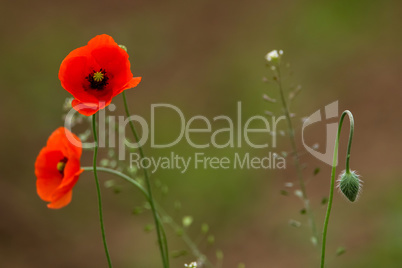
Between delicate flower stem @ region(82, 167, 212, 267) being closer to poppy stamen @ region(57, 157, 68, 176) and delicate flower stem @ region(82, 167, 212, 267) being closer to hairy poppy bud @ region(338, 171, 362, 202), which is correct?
poppy stamen @ region(57, 157, 68, 176)

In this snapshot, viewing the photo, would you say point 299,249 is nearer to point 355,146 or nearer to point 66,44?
point 355,146

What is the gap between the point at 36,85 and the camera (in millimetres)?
4234

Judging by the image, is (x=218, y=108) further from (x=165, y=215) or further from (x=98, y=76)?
(x=98, y=76)

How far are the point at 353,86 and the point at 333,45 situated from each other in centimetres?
39

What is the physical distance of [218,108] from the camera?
12.8 feet

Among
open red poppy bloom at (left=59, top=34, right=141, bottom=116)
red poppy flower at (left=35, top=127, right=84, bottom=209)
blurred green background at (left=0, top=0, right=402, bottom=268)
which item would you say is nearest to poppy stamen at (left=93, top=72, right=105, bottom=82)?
open red poppy bloom at (left=59, top=34, right=141, bottom=116)

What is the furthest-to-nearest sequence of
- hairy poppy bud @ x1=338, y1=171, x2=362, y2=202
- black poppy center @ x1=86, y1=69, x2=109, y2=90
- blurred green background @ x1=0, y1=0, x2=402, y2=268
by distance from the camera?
blurred green background @ x1=0, y1=0, x2=402, y2=268 < black poppy center @ x1=86, y1=69, x2=109, y2=90 < hairy poppy bud @ x1=338, y1=171, x2=362, y2=202

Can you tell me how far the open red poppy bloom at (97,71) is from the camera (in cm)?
109

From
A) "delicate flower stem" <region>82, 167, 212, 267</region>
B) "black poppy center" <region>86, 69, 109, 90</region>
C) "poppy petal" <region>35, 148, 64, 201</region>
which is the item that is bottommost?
"delicate flower stem" <region>82, 167, 212, 267</region>

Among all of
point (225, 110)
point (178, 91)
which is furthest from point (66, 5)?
point (225, 110)

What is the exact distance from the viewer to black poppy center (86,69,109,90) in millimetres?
1136

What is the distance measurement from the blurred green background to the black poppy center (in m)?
1.78

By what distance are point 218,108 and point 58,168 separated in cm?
274

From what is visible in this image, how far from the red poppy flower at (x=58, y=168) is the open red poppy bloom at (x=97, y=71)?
89 mm
